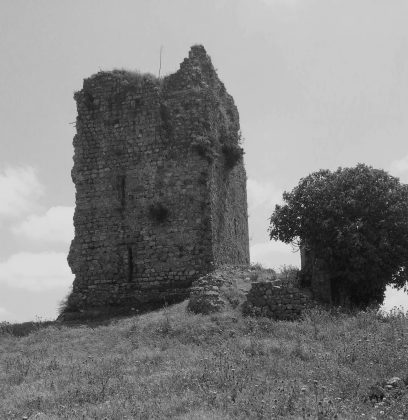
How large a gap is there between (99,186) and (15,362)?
7.99m

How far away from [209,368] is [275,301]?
220 inches

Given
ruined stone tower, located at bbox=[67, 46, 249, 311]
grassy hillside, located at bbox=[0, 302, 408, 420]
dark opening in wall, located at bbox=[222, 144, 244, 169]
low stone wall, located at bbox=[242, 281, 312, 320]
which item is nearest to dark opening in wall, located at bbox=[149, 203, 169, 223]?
ruined stone tower, located at bbox=[67, 46, 249, 311]

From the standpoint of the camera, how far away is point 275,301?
16.0 meters

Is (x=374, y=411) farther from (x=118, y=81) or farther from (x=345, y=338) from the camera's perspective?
(x=118, y=81)

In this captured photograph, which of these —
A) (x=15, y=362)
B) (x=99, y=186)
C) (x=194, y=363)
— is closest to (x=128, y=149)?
(x=99, y=186)

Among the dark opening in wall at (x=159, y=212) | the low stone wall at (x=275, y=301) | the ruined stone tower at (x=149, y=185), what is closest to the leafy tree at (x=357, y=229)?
the low stone wall at (x=275, y=301)

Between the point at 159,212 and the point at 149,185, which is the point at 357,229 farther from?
the point at 149,185

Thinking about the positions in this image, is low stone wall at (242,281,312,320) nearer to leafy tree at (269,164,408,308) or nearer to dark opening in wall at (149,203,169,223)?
leafy tree at (269,164,408,308)

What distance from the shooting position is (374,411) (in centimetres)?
842

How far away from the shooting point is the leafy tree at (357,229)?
55.3ft

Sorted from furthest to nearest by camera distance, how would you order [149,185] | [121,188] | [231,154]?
[231,154] < [121,188] < [149,185]

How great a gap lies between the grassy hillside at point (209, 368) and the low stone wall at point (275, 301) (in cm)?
Result: 67

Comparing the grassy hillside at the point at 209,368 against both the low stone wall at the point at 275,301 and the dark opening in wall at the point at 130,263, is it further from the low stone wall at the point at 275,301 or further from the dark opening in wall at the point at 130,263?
the dark opening in wall at the point at 130,263

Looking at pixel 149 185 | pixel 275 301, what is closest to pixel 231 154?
pixel 149 185
